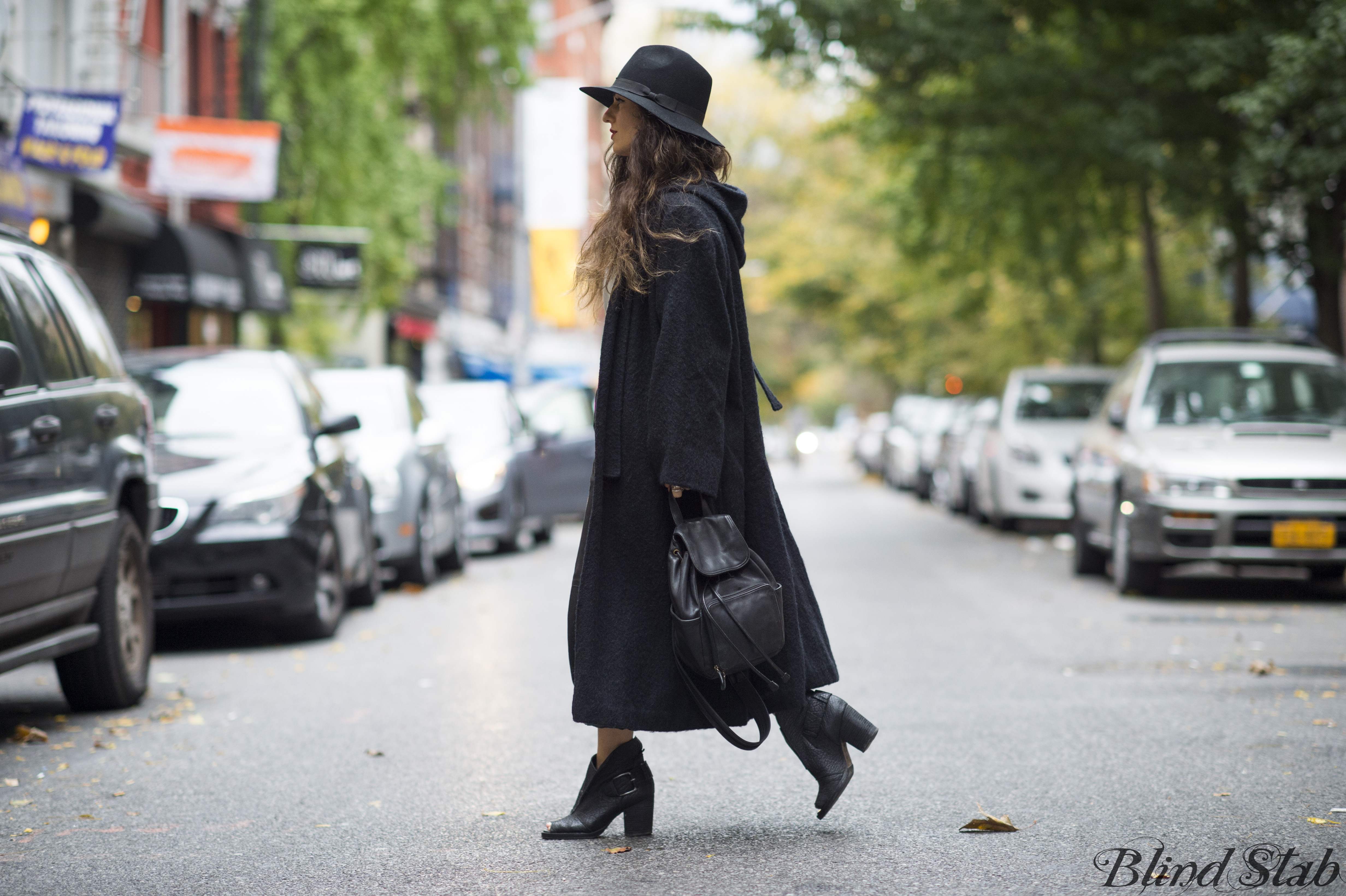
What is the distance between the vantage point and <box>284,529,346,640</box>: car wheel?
9.67 meters

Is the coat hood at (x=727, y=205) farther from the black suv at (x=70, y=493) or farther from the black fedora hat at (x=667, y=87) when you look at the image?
the black suv at (x=70, y=493)

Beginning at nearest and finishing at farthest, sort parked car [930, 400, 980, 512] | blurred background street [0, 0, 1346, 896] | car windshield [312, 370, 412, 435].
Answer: blurred background street [0, 0, 1346, 896] → car windshield [312, 370, 412, 435] → parked car [930, 400, 980, 512]

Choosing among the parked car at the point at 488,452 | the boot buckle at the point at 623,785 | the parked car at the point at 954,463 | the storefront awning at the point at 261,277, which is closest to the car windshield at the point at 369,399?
the parked car at the point at 488,452

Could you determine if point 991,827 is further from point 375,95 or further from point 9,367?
point 375,95

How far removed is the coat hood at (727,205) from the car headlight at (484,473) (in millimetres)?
11060

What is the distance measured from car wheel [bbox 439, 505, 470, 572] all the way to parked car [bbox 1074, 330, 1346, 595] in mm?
5027

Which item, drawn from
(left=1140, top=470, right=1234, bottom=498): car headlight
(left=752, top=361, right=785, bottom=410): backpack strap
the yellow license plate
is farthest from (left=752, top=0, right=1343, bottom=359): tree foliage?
(left=752, top=361, right=785, bottom=410): backpack strap

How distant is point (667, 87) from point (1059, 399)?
15.0 meters

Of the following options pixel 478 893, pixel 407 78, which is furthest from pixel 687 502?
pixel 407 78

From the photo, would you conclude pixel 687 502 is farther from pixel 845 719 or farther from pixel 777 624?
pixel 845 719

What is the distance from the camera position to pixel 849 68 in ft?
55.5

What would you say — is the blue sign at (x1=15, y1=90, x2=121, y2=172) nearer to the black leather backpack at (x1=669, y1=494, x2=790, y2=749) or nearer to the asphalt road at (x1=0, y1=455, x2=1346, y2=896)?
the asphalt road at (x1=0, y1=455, x2=1346, y2=896)

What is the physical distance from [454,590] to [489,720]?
6093mm

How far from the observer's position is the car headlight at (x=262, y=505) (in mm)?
9242
